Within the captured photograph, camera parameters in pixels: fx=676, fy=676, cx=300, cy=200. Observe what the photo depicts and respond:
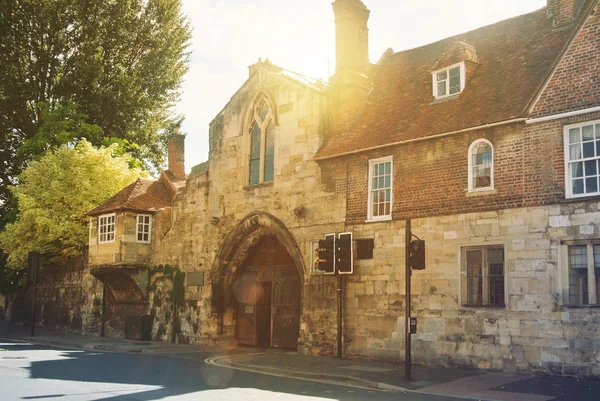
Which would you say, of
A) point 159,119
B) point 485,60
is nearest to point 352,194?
point 485,60

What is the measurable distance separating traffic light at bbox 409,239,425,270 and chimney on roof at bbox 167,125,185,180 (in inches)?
867

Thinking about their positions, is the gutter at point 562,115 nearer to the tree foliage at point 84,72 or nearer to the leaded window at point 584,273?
the leaded window at point 584,273

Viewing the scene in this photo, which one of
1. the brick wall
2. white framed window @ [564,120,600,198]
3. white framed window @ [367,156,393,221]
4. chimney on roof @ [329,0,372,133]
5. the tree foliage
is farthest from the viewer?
the tree foliage

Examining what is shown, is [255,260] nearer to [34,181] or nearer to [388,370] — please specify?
[388,370]

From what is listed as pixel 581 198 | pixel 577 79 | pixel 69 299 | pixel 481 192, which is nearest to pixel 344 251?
pixel 481 192

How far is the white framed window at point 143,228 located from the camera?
94.1 ft

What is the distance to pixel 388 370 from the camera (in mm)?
16734

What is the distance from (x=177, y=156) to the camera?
119 feet

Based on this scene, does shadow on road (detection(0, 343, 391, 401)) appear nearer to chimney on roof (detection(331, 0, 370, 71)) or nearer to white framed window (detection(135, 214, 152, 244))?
white framed window (detection(135, 214, 152, 244))

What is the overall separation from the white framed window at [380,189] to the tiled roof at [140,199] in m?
12.3

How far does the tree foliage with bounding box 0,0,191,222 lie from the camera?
37281 millimetres

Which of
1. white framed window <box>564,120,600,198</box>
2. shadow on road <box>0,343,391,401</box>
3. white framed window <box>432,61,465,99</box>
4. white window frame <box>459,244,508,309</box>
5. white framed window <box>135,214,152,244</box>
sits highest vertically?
white framed window <box>432,61,465,99</box>

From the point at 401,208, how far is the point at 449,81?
407cm

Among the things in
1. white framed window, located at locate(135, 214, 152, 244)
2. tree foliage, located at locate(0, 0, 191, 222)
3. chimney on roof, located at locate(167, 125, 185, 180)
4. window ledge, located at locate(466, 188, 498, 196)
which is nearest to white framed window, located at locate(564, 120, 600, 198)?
window ledge, located at locate(466, 188, 498, 196)
